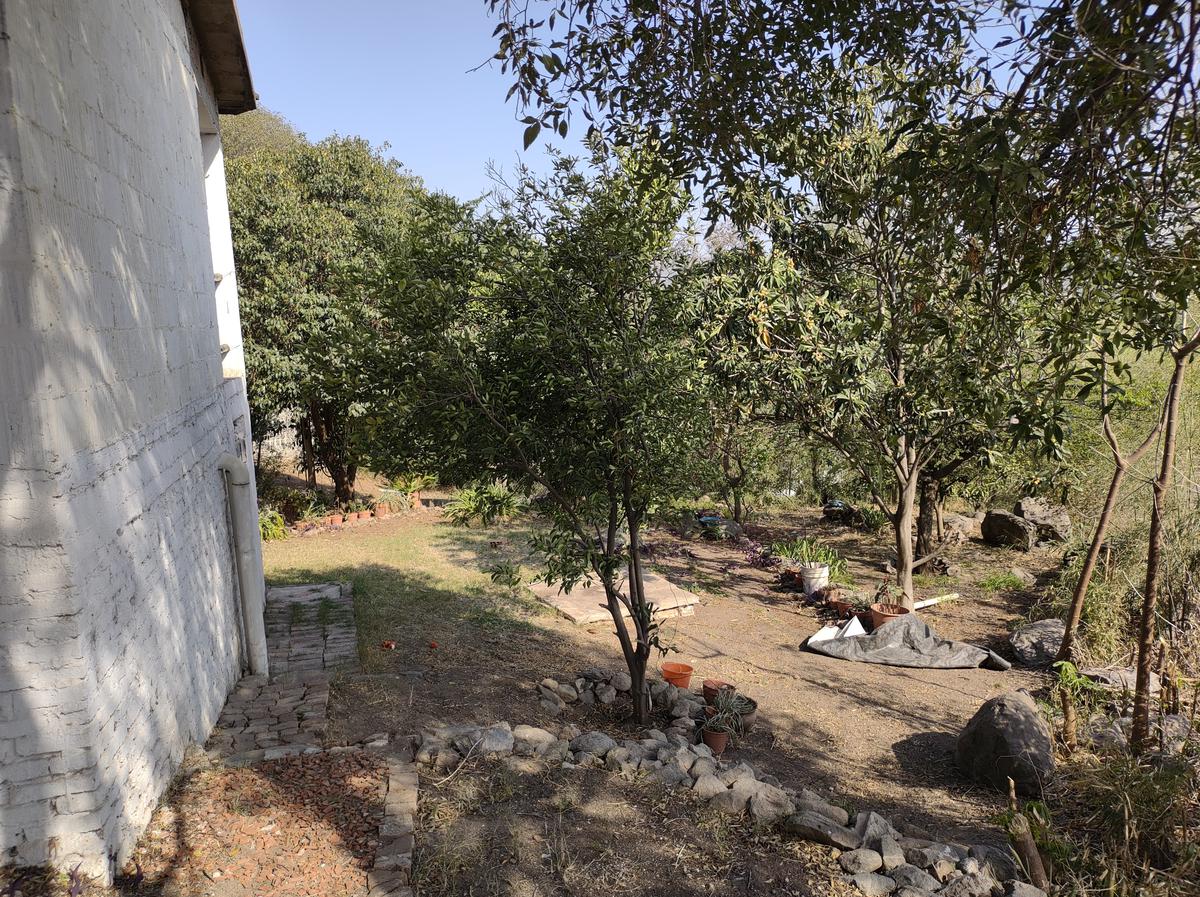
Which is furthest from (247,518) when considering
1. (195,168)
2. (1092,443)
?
(1092,443)

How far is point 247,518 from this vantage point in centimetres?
645

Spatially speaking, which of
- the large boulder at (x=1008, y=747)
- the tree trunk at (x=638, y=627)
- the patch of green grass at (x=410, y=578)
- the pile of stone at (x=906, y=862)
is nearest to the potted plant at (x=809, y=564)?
the patch of green grass at (x=410, y=578)

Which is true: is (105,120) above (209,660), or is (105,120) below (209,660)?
above

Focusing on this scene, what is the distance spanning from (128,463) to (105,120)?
67.9 inches

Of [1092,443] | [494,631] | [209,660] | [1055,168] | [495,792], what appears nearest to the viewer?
[1055,168]

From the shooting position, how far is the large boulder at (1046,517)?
13438 mm

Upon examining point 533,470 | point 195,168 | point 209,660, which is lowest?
point 209,660

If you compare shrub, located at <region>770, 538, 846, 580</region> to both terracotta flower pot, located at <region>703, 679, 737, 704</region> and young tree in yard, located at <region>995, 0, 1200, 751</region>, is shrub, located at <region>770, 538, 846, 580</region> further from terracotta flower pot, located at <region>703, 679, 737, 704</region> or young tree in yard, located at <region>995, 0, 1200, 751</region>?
young tree in yard, located at <region>995, 0, 1200, 751</region>

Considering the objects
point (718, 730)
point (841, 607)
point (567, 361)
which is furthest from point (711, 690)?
point (841, 607)

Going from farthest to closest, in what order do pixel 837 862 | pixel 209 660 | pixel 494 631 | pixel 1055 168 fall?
pixel 494 631, pixel 209 660, pixel 837 862, pixel 1055 168

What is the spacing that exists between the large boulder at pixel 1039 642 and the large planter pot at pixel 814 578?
116 inches

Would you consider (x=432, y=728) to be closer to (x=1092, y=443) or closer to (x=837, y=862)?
(x=837, y=862)

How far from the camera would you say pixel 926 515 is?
13.1m

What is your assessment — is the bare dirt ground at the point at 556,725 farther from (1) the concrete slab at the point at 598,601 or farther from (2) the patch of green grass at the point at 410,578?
(1) the concrete slab at the point at 598,601
